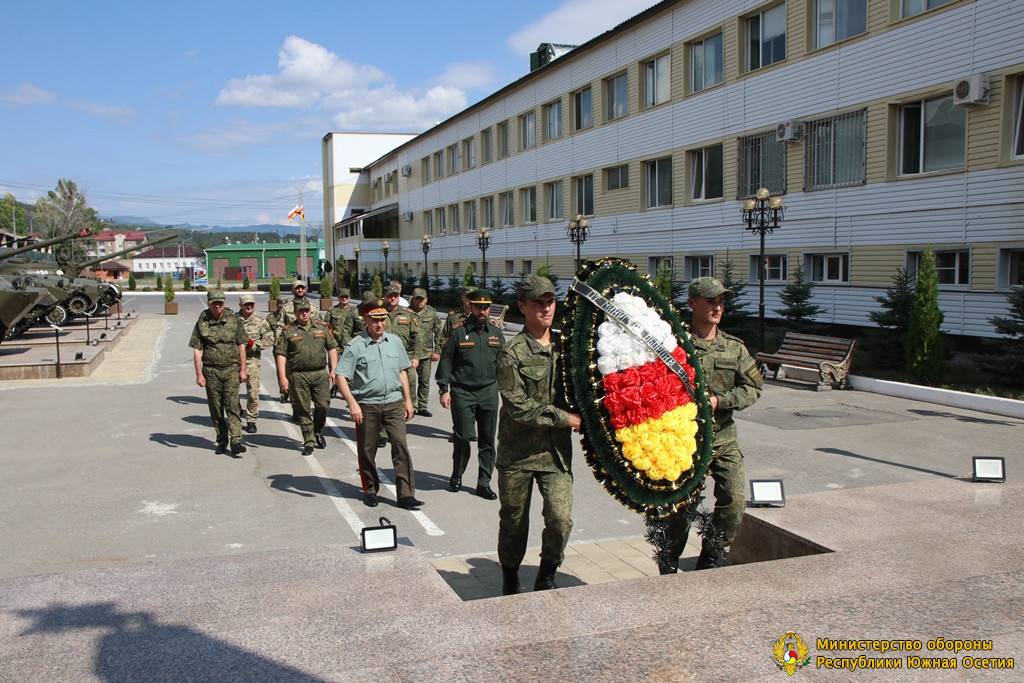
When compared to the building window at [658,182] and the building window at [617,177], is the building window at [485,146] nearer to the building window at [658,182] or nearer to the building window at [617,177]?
the building window at [617,177]

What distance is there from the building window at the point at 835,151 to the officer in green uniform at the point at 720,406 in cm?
1618

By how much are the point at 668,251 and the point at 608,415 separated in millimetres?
23594

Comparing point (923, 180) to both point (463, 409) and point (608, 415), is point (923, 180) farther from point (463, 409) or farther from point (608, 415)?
point (608, 415)

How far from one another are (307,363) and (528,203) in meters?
29.4

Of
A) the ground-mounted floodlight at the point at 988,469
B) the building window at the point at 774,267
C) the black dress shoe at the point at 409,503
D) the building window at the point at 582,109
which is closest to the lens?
the ground-mounted floodlight at the point at 988,469

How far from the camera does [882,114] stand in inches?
752

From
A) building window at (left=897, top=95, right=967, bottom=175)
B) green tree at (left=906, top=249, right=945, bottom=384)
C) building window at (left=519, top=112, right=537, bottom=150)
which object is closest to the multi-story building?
building window at (left=897, top=95, right=967, bottom=175)

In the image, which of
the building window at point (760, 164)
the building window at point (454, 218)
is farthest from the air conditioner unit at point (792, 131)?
the building window at point (454, 218)

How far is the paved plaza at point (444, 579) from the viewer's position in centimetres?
374

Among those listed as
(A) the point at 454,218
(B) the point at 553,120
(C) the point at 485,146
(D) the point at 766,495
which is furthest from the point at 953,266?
(A) the point at 454,218

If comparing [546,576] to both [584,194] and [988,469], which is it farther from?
[584,194]

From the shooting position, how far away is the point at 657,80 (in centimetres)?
2805

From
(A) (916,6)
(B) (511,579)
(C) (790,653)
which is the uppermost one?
(A) (916,6)

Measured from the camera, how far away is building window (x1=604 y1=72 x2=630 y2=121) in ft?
99.2
